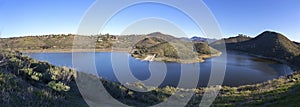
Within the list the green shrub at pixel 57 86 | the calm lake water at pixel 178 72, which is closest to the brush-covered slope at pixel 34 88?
the green shrub at pixel 57 86

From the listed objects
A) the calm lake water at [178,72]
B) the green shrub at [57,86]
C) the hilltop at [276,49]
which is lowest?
the calm lake water at [178,72]

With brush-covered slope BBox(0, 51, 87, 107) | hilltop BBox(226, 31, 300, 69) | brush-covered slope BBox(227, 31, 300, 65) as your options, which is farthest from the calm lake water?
brush-covered slope BBox(227, 31, 300, 65)

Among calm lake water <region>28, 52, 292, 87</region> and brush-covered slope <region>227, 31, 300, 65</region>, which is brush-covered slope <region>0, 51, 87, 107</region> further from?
brush-covered slope <region>227, 31, 300, 65</region>

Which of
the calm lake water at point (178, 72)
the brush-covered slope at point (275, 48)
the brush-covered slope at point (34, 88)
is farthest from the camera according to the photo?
the brush-covered slope at point (275, 48)

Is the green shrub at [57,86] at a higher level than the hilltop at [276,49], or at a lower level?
A: lower

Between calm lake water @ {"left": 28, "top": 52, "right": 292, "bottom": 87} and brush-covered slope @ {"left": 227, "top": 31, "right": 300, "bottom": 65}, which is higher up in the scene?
brush-covered slope @ {"left": 227, "top": 31, "right": 300, "bottom": 65}

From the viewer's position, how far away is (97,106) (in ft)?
37.0

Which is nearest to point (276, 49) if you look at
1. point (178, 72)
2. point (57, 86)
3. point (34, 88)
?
point (178, 72)

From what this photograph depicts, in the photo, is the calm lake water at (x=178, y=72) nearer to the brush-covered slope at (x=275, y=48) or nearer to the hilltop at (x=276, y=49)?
the hilltop at (x=276, y=49)

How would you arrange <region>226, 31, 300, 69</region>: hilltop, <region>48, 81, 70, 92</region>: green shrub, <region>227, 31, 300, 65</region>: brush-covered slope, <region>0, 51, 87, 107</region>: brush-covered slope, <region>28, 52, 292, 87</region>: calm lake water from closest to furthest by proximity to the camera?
<region>0, 51, 87, 107</region>: brush-covered slope, <region>48, 81, 70, 92</region>: green shrub, <region>28, 52, 292, 87</region>: calm lake water, <region>226, 31, 300, 69</region>: hilltop, <region>227, 31, 300, 65</region>: brush-covered slope

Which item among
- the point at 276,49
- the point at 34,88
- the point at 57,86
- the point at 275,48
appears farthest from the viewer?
the point at 275,48

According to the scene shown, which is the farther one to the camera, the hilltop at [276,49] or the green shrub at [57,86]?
the hilltop at [276,49]

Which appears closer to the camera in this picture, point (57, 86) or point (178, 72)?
point (57, 86)

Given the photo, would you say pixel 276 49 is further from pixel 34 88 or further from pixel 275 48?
pixel 34 88
